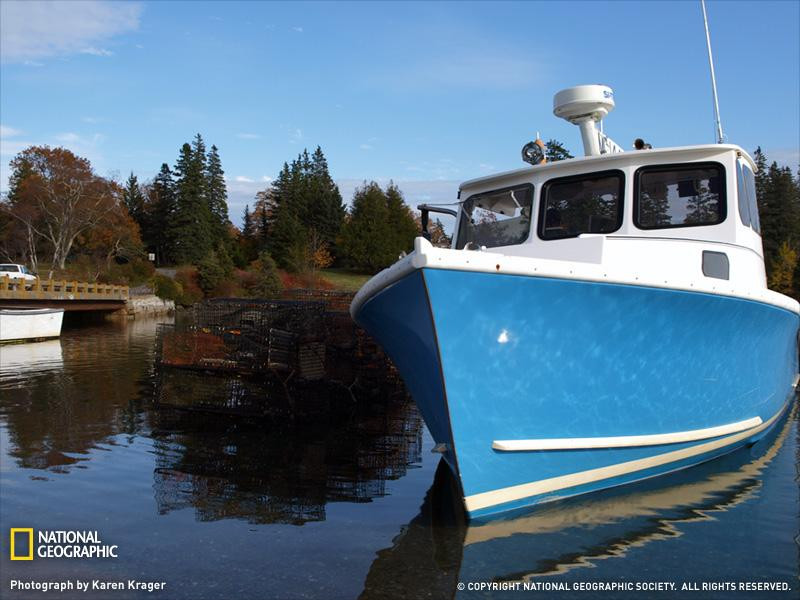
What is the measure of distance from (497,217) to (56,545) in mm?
6084

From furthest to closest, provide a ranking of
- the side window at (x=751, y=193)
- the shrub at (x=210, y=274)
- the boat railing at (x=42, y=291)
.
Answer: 1. the shrub at (x=210, y=274)
2. the boat railing at (x=42, y=291)
3. the side window at (x=751, y=193)

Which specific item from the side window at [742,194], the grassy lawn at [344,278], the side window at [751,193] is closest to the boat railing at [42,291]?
the grassy lawn at [344,278]

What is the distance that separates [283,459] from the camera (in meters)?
8.41

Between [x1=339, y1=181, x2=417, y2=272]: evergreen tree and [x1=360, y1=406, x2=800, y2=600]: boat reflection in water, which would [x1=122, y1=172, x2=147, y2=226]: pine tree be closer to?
[x1=339, y1=181, x2=417, y2=272]: evergreen tree

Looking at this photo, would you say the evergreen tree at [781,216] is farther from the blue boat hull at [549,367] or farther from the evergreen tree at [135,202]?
the evergreen tree at [135,202]

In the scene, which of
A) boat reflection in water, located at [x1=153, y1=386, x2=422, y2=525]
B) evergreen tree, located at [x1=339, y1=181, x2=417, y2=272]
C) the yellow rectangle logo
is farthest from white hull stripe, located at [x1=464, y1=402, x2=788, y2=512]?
evergreen tree, located at [x1=339, y1=181, x2=417, y2=272]

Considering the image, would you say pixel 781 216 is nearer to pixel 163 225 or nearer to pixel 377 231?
pixel 377 231

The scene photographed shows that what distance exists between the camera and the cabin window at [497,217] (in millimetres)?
8000

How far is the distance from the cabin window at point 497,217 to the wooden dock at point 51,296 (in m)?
26.3

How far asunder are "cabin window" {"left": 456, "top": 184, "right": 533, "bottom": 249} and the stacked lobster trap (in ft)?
12.4

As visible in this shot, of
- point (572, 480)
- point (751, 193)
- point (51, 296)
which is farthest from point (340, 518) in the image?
point (51, 296)

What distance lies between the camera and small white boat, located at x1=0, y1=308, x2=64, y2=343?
73.6ft

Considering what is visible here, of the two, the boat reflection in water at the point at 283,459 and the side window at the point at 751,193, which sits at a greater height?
the side window at the point at 751,193

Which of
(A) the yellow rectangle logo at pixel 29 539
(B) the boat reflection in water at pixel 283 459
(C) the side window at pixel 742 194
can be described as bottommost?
(B) the boat reflection in water at pixel 283 459
